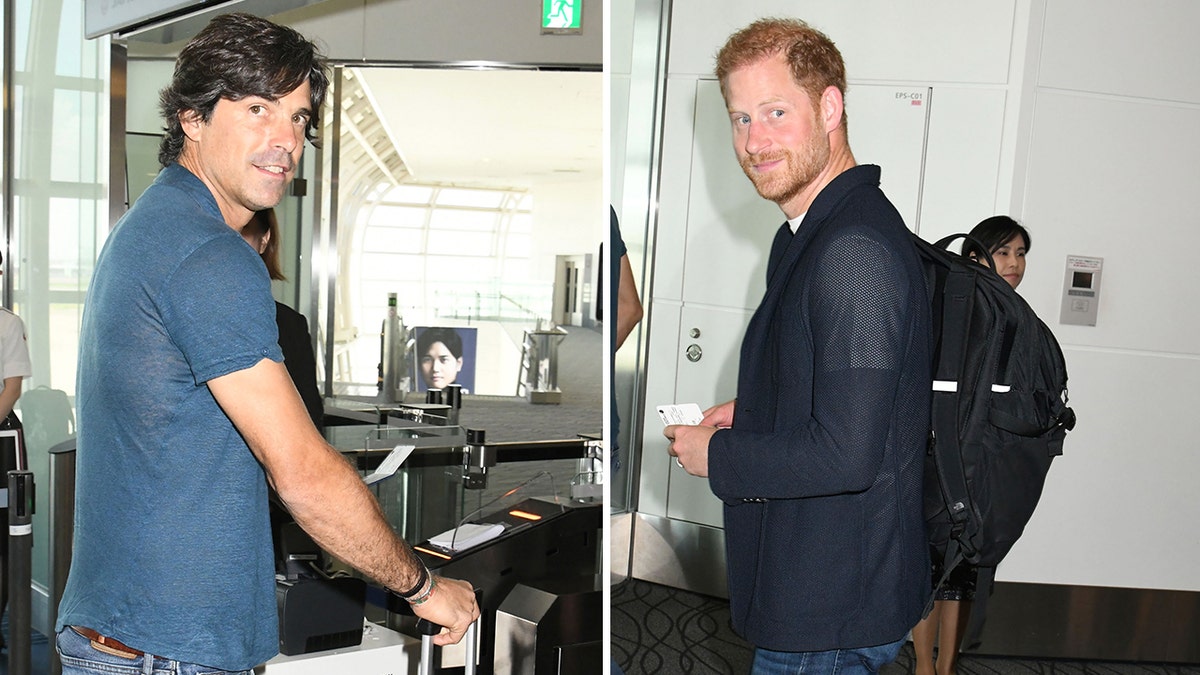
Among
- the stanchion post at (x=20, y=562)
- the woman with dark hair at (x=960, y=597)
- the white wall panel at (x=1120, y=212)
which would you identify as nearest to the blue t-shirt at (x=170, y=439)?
the stanchion post at (x=20, y=562)

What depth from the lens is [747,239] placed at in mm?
4238

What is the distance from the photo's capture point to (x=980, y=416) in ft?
5.58

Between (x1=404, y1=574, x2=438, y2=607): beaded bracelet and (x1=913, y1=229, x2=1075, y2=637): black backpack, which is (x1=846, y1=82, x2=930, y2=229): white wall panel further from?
(x1=404, y1=574, x2=438, y2=607): beaded bracelet

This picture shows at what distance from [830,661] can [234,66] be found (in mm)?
1273

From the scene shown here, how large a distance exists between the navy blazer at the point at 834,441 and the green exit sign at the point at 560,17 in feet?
9.21

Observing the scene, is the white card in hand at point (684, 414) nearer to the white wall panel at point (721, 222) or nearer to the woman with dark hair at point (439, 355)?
the white wall panel at point (721, 222)

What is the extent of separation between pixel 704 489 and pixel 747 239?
1.08m

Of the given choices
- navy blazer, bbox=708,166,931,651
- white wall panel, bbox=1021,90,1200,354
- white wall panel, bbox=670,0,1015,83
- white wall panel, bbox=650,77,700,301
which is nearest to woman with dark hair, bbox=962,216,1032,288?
white wall panel, bbox=1021,90,1200,354

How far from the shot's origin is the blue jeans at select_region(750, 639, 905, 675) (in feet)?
5.05

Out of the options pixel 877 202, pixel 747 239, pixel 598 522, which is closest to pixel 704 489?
pixel 747 239

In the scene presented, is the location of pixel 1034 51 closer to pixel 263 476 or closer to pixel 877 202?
pixel 877 202

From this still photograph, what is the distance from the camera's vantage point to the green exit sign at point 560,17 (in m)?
4.12

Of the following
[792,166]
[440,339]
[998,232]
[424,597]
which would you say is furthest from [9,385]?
[998,232]

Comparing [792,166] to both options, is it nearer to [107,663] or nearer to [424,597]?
[424,597]
